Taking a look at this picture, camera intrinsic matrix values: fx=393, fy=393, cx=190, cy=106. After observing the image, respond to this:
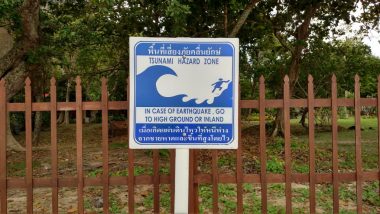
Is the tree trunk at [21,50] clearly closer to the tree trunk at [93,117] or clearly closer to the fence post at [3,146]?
the fence post at [3,146]

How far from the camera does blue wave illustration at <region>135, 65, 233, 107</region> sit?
10.5 feet

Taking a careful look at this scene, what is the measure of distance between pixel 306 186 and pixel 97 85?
1785 cm

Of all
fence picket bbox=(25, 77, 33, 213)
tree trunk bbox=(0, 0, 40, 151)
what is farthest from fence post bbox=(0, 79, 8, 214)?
tree trunk bbox=(0, 0, 40, 151)

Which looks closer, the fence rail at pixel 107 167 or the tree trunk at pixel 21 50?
the fence rail at pixel 107 167

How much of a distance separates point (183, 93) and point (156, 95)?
0.22 meters

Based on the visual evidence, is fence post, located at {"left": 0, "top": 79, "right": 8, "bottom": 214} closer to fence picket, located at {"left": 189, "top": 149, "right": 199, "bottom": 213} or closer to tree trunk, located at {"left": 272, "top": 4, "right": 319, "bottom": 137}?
fence picket, located at {"left": 189, "top": 149, "right": 199, "bottom": 213}

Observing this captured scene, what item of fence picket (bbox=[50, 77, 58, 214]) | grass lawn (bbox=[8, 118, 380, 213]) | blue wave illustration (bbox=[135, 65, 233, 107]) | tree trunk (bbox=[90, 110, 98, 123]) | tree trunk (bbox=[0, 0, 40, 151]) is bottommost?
grass lawn (bbox=[8, 118, 380, 213])

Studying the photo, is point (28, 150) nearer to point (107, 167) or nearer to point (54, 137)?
point (54, 137)

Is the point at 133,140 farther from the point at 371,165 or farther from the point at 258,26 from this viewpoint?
the point at 258,26

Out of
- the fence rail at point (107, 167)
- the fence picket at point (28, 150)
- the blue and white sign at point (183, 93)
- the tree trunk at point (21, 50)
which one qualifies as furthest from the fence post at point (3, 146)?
the tree trunk at point (21, 50)

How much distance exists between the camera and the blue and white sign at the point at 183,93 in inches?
125

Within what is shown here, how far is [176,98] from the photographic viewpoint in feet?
10.5

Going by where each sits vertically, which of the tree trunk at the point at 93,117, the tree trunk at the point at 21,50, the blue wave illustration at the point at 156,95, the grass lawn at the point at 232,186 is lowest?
the grass lawn at the point at 232,186

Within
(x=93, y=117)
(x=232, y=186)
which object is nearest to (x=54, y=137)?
(x=232, y=186)
